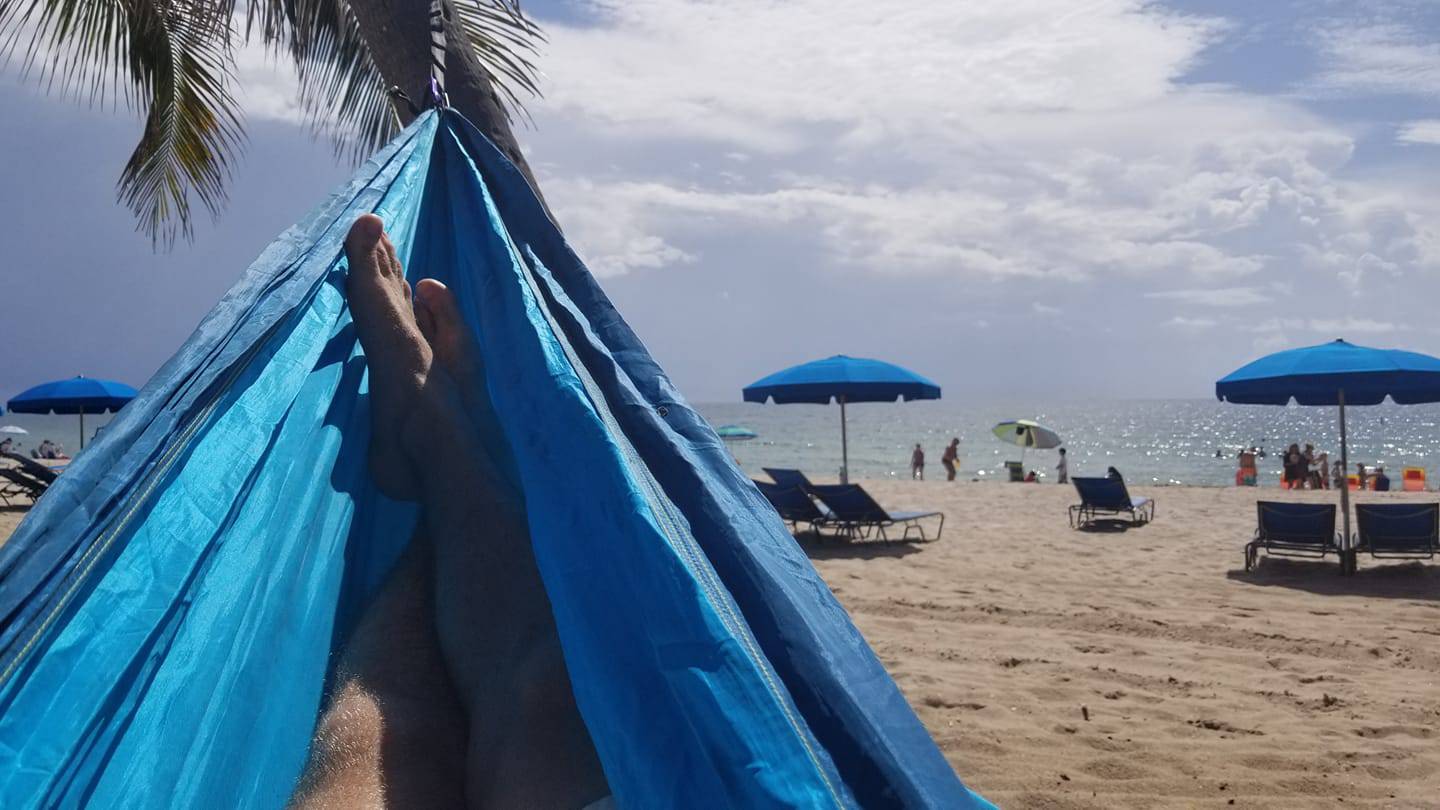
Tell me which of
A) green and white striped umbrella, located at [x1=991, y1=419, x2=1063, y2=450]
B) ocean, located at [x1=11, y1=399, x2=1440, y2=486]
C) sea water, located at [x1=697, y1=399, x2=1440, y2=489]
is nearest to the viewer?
green and white striped umbrella, located at [x1=991, y1=419, x2=1063, y2=450]

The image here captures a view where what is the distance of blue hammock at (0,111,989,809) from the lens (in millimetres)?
1132

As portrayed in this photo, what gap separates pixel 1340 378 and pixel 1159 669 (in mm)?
4591

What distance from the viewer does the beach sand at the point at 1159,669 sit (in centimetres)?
329

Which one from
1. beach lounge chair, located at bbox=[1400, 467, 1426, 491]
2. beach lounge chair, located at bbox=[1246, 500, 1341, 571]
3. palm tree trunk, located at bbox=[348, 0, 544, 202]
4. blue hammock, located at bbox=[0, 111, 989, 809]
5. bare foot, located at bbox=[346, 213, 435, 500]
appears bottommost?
beach lounge chair, located at bbox=[1400, 467, 1426, 491]

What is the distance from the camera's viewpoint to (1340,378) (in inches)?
314

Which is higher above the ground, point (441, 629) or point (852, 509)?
point (441, 629)

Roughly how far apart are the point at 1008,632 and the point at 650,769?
Answer: 4.71 meters

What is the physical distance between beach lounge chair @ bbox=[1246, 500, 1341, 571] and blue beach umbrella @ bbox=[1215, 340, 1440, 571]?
0.44 feet

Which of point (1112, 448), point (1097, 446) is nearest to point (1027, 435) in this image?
point (1112, 448)

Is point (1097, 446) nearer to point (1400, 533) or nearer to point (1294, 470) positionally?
point (1294, 470)

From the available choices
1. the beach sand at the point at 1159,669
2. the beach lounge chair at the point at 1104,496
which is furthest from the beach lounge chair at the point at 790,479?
the beach lounge chair at the point at 1104,496

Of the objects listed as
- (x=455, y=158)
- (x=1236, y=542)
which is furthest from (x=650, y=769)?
(x=1236, y=542)

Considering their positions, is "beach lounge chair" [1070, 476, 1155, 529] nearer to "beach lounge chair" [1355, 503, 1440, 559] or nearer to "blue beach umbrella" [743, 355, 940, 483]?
"blue beach umbrella" [743, 355, 940, 483]

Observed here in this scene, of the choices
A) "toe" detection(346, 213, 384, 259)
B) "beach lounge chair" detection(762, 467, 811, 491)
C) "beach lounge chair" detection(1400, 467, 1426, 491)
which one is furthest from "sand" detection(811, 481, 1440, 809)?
"beach lounge chair" detection(1400, 467, 1426, 491)
